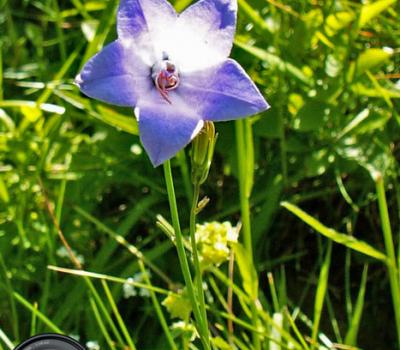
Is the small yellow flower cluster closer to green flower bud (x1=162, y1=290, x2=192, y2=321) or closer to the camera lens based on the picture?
green flower bud (x1=162, y1=290, x2=192, y2=321)

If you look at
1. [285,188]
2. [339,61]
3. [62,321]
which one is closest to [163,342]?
[62,321]

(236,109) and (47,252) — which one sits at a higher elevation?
(236,109)

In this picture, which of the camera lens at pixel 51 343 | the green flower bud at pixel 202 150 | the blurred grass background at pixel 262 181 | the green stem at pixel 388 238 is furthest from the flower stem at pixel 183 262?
the blurred grass background at pixel 262 181

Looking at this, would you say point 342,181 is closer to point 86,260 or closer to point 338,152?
point 338,152

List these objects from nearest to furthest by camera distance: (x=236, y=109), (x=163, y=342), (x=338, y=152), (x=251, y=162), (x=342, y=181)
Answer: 1. (x=236, y=109)
2. (x=251, y=162)
3. (x=163, y=342)
4. (x=338, y=152)
5. (x=342, y=181)

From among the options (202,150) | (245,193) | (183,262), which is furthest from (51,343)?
(245,193)

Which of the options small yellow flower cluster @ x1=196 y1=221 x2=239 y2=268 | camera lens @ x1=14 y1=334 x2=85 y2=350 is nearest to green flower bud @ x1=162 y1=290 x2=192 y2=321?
small yellow flower cluster @ x1=196 y1=221 x2=239 y2=268
